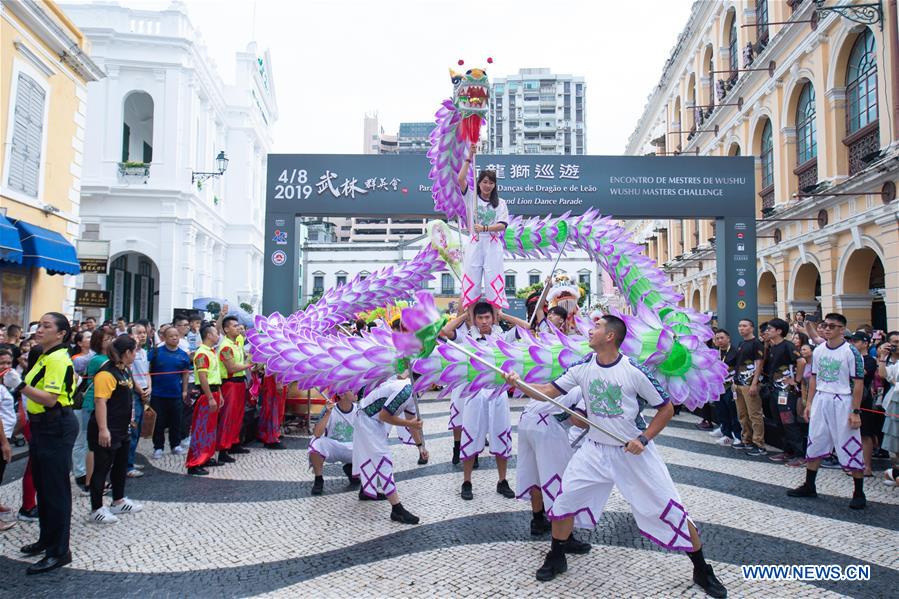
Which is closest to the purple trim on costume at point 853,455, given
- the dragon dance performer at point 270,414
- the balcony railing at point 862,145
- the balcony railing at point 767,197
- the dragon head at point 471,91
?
the dragon head at point 471,91

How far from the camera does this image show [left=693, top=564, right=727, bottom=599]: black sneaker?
3.30m

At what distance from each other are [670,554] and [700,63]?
26388 mm

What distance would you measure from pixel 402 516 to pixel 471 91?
336cm

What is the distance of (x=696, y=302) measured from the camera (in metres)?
27.4

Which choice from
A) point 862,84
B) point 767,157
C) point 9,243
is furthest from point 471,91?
point 767,157

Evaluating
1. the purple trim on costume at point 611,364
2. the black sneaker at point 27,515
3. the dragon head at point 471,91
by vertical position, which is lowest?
the black sneaker at point 27,515

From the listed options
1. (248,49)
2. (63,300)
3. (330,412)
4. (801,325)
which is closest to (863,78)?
(801,325)

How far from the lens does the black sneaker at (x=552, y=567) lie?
3.54 m

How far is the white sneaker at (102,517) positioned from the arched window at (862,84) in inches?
604

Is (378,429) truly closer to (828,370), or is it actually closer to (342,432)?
(342,432)

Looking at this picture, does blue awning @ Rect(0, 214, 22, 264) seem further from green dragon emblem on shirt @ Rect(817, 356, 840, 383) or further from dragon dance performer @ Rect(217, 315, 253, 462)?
green dragon emblem on shirt @ Rect(817, 356, 840, 383)

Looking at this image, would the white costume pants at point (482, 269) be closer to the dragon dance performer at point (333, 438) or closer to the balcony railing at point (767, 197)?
the dragon dance performer at point (333, 438)

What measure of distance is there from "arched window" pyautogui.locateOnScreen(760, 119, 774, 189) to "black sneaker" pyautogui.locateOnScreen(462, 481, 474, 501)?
17515mm

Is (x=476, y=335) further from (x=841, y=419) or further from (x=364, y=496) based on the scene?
(x=841, y=419)
